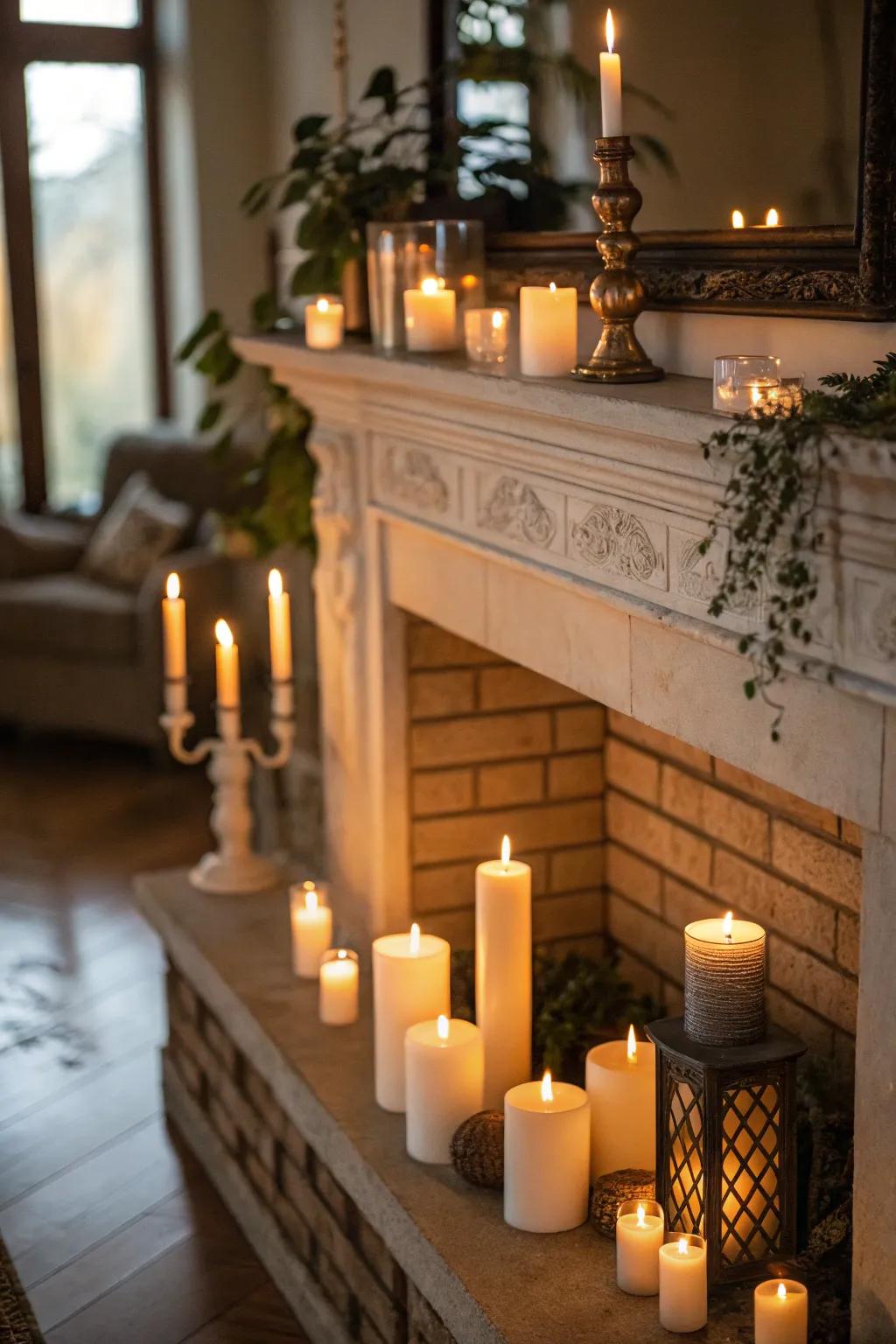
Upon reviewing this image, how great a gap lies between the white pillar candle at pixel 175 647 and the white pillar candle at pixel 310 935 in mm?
465

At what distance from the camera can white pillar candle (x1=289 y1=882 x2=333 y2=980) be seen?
249cm

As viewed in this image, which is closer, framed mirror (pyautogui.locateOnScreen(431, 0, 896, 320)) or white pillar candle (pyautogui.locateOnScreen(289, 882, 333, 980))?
framed mirror (pyautogui.locateOnScreen(431, 0, 896, 320))

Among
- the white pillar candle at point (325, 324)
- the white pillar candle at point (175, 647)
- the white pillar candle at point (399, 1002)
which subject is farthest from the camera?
the white pillar candle at point (175, 647)

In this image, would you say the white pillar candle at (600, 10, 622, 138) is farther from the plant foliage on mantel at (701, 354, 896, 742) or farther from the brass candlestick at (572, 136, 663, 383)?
the plant foliage on mantel at (701, 354, 896, 742)

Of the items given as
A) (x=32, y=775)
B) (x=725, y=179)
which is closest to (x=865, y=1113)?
(x=725, y=179)

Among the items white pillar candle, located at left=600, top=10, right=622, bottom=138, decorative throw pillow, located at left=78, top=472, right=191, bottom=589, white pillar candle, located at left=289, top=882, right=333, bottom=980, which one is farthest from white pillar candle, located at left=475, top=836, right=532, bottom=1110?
decorative throw pillow, located at left=78, top=472, right=191, bottom=589

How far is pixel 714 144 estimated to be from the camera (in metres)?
1.80

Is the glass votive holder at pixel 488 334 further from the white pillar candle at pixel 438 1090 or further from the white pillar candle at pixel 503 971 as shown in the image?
the white pillar candle at pixel 438 1090

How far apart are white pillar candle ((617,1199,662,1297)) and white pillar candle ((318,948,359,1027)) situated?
75 centimetres

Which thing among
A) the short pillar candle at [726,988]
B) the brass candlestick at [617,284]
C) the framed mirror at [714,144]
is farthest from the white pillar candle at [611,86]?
the short pillar candle at [726,988]

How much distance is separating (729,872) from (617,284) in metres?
0.89

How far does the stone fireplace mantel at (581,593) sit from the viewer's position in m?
1.36

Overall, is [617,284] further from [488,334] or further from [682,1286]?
[682,1286]

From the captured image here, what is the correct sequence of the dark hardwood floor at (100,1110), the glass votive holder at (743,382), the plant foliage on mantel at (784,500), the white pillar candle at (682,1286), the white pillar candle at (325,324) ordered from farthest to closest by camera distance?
the white pillar candle at (325,324), the dark hardwood floor at (100,1110), the white pillar candle at (682,1286), the glass votive holder at (743,382), the plant foliage on mantel at (784,500)
